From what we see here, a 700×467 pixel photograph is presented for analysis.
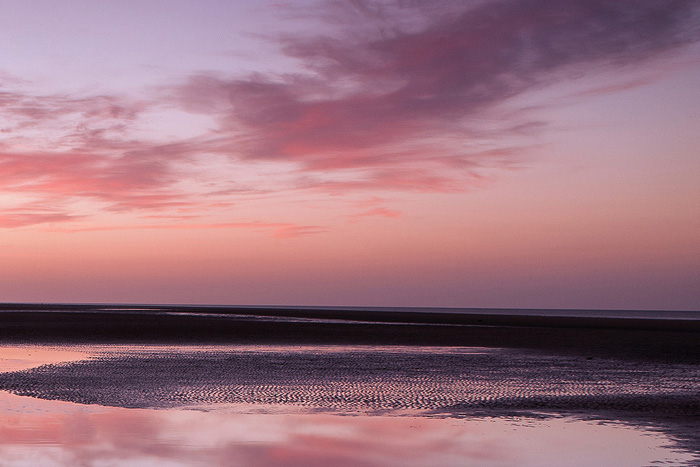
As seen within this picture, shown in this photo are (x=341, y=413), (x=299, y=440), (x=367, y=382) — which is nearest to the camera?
(x=299, y=440)

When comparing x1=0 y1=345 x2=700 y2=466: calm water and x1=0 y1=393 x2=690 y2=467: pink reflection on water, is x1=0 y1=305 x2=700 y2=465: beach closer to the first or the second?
x1=0 y1=345 x2=700 y2=466: calm water

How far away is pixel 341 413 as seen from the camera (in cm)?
1709

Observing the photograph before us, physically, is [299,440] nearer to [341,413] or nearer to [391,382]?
[341,413]

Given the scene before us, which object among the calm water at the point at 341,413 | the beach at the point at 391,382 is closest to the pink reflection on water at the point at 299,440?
the calm water at the point at 341,413

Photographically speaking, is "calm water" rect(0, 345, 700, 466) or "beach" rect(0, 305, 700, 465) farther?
"beach" rect(0, 305, 700, 465)

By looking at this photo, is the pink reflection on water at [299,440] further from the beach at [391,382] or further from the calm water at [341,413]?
the beach at [391,382]

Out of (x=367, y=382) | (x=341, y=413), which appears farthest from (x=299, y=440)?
(x=367, y=382)

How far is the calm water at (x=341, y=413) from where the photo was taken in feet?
41.4

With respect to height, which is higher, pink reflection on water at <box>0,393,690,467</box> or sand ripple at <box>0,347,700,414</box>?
sand ripple at <box>0,347,700,414</box>

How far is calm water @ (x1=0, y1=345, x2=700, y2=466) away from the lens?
12609 millimetres

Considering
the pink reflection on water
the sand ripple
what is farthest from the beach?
the pink reflection on water

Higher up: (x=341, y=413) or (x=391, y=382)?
(x=391, y=382)

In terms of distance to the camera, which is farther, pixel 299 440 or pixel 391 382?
pixel 391 382

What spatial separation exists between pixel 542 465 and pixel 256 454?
15.5 feet
